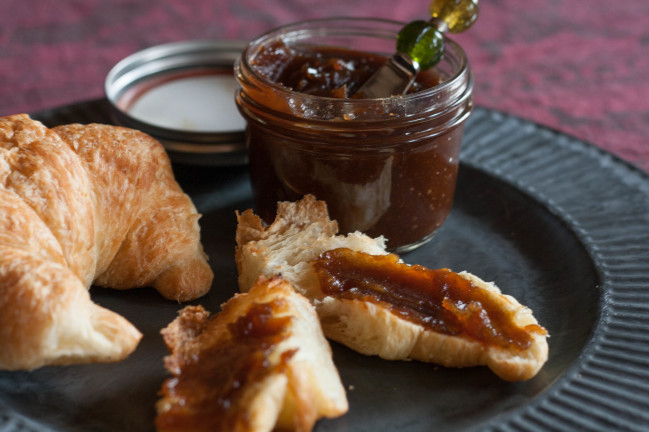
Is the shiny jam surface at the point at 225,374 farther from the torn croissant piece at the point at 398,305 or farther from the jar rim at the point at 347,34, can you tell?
the jar rim at the point at 347,34

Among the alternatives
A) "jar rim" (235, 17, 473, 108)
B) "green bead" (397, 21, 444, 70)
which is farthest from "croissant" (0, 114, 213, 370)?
"green bead" (397, 21, 444, 70)

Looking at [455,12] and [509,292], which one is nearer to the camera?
[509,292]

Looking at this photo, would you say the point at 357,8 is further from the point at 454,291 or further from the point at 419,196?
the point at 454,291

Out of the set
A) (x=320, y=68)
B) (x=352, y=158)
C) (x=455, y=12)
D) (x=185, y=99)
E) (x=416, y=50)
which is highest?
(x=455, y=12)

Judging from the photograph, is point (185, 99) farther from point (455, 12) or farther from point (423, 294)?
point (423, 294)

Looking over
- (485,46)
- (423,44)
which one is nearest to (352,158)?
(423,44)

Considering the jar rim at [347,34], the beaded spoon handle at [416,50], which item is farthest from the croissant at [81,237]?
the beaded spoon handle at [416,50]

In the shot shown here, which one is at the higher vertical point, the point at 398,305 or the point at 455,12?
the point at 455,12
